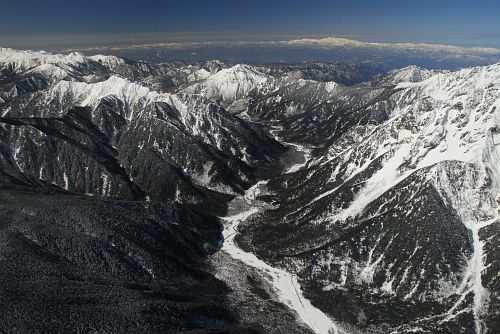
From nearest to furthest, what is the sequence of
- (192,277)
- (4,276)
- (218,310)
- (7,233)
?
(4,276)
(218,310)
(7,233)
(192,277)

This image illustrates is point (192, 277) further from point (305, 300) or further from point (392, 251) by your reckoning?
point (392, 251)

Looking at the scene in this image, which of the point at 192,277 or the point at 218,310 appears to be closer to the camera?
the point at 218,310

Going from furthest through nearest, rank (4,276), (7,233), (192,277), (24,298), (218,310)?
(192,277), (7,233), (218,310), (4,276), (24,298)

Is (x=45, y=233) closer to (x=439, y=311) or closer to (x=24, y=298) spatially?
(x=24, y=298)

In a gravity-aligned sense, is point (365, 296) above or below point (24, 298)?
below

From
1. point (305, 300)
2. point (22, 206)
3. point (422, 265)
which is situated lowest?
point (305, 300)

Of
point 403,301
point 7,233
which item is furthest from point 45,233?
point 403,301

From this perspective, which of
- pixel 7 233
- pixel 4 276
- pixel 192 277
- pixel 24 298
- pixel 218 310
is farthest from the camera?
pixel 192 277

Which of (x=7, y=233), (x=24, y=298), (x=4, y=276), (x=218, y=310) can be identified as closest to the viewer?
(x=24, y=298)

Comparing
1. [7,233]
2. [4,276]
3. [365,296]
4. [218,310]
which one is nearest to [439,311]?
[365,296]
